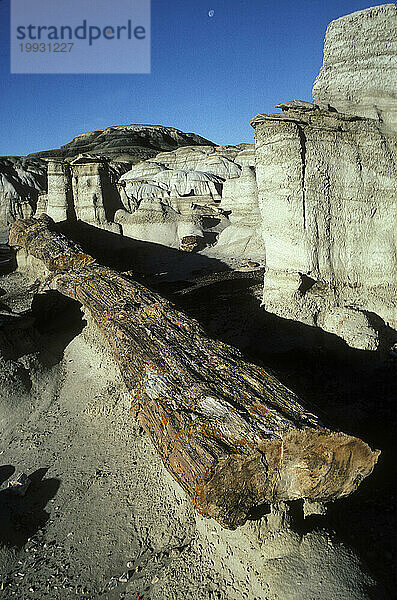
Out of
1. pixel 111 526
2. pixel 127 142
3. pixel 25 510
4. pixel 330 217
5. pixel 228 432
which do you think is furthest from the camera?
pixel 127 142

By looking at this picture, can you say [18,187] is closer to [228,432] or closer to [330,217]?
[330,217]

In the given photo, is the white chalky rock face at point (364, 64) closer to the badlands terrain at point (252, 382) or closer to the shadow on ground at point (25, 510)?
the badlands terrain at point (252, 382)

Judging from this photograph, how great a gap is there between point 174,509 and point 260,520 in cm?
112

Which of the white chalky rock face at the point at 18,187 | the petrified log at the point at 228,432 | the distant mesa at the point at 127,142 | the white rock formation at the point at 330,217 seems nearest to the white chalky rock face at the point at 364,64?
the white rock formation at the point at 330,217

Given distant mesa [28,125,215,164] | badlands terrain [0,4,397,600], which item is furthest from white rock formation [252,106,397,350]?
distant mesa [28,125,215,164]

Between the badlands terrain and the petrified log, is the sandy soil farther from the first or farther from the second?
the petrified log

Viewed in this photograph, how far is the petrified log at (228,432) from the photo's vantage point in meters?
2.57

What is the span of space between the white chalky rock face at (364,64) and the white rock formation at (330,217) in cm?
39

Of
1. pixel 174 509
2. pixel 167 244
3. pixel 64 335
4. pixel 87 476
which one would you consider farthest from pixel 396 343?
pixel 167 244

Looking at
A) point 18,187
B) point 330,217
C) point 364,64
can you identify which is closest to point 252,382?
point 330,217

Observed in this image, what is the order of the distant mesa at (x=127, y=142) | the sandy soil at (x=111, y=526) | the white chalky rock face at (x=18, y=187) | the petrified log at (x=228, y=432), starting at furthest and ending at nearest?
the distant mesa at (x=127, y=142)
the white chalky rock face at (x=18, y=187)
the sandy soil at (x=111, y=526)
the petrified log at (x=228, y=432)

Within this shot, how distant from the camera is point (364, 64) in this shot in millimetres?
6227

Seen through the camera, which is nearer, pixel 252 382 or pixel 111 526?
pixel 252 382

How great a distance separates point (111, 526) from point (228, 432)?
6.03ft
